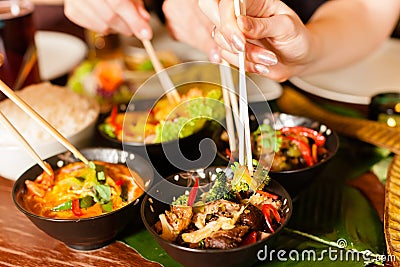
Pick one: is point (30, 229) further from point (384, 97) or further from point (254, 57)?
point (384, 97)

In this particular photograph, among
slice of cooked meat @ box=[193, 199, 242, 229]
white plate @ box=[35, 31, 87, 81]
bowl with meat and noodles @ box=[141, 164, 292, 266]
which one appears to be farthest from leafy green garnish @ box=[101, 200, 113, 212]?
white plate @ box=[35, 31, 87, 81]

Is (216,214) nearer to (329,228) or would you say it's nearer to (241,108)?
(241,108)

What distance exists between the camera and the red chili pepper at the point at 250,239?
1169 mm

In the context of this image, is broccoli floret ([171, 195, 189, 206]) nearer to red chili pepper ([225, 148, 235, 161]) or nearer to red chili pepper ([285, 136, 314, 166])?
red chili pepper ([225, 148, 235, 161])

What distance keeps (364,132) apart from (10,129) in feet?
3.73

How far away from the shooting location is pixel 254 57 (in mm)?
1370

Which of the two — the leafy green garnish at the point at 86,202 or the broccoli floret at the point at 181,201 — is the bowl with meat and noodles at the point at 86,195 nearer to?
the leafy green garnish at the point at 86,202

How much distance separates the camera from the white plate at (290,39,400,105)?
2.12 m

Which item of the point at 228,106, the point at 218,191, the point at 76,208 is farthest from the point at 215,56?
the point at 76,208

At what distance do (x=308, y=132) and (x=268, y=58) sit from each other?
0.37 m

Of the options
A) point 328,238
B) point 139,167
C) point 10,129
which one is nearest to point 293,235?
point 328,238

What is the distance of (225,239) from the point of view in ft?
3.71

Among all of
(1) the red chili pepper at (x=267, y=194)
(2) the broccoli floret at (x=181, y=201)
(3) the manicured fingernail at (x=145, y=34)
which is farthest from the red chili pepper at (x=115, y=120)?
(1) the red chili pepper at (x=267, y=194)

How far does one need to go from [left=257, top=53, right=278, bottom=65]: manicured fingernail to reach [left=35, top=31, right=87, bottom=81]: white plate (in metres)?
1.23
